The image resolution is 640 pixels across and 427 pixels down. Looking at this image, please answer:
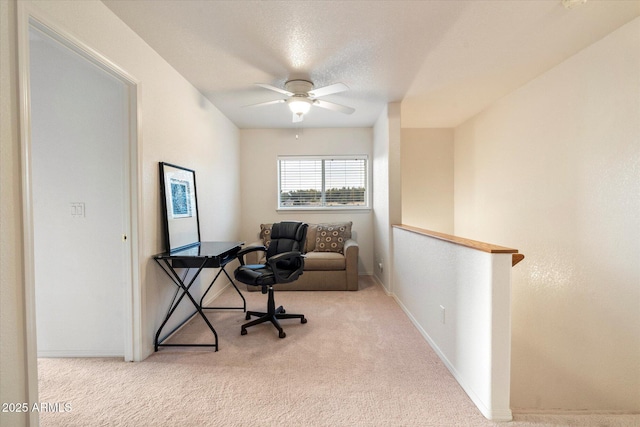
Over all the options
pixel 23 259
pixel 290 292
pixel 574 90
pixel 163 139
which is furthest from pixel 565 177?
pixel 23 259

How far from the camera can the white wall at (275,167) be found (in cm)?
473

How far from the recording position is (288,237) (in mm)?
2986

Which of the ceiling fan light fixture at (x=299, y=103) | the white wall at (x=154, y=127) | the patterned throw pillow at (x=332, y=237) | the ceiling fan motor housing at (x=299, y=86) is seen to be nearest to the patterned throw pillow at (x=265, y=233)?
the patterned throw pillow at (x=332, y=237)

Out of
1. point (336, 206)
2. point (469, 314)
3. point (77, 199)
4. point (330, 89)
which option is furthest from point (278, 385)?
point (336, 206)

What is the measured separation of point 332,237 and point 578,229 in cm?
281

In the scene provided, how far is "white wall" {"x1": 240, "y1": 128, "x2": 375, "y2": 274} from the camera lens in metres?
4.73

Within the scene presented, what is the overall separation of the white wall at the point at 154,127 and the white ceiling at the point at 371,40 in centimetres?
14

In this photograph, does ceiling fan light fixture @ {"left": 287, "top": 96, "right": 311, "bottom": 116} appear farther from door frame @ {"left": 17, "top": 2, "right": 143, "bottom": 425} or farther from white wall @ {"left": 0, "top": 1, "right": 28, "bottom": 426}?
white wall @ {"left": 0, "top": 1, "right": 28, "bottom": 426}

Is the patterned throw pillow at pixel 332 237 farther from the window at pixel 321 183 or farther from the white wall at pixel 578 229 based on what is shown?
the white wall at pixel 578 229

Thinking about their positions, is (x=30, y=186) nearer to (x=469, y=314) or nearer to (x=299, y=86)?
(x=299, y=86)

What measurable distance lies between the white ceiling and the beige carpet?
2.49m

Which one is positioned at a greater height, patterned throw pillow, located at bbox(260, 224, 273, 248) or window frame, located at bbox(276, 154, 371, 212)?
window frame, located at bbox(276, 154, 371, 212)

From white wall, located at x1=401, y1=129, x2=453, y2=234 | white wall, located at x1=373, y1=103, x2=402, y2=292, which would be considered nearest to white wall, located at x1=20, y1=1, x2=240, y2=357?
white wall, located at x1=373, y1=103, x2=402, y2=292

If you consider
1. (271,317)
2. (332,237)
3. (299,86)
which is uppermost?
(299,86)
